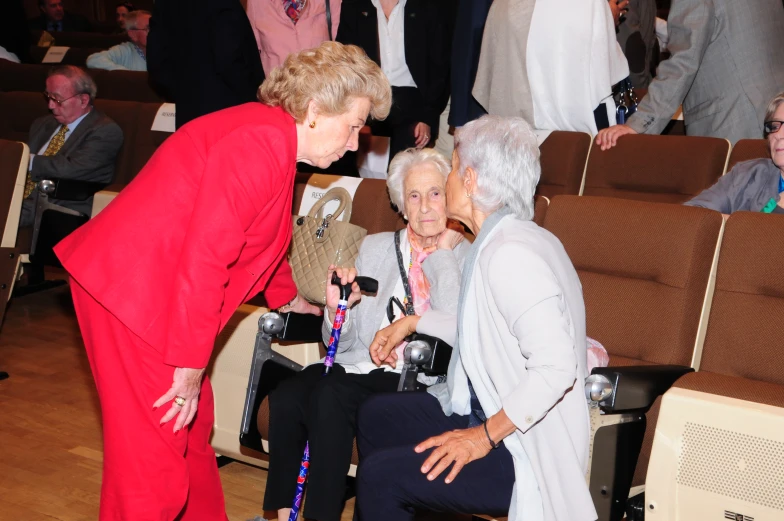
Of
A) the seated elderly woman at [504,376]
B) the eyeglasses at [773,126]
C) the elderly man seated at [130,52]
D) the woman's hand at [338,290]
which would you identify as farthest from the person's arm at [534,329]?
the elderly man seated at [130,52]

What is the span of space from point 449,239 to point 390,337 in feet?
1.28

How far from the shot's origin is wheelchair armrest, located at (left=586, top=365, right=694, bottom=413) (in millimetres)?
1755

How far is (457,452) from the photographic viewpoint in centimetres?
172

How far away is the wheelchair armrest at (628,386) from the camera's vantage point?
1755 mm

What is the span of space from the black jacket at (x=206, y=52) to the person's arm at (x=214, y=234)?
78.7 inches

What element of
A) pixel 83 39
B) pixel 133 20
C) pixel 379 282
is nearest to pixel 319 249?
pixel 379 282

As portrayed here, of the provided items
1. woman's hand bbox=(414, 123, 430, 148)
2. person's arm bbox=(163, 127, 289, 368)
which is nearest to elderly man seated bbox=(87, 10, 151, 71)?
woman's hand bbox=(414, 123, 430, 148)

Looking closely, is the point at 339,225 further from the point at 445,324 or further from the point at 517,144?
the point at 517,144

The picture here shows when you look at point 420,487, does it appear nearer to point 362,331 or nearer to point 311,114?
point 362,331

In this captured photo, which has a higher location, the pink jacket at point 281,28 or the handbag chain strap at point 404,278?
the pink jacket at point 281,28

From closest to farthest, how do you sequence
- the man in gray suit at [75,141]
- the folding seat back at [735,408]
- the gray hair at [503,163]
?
the folding seat back at [735,408] < the gray hair at [503,163] < the man in gray suit at [75,141]

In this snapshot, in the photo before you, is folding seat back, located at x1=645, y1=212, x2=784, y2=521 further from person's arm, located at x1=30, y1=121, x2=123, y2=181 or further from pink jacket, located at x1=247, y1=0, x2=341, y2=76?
person's arm, located at x1=30, y1=121, x2=123, y2=181

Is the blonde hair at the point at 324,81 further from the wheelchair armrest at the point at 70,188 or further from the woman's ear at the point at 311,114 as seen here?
the wheelchair armrest at the point at 70,188

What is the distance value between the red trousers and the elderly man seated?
17.1ft
